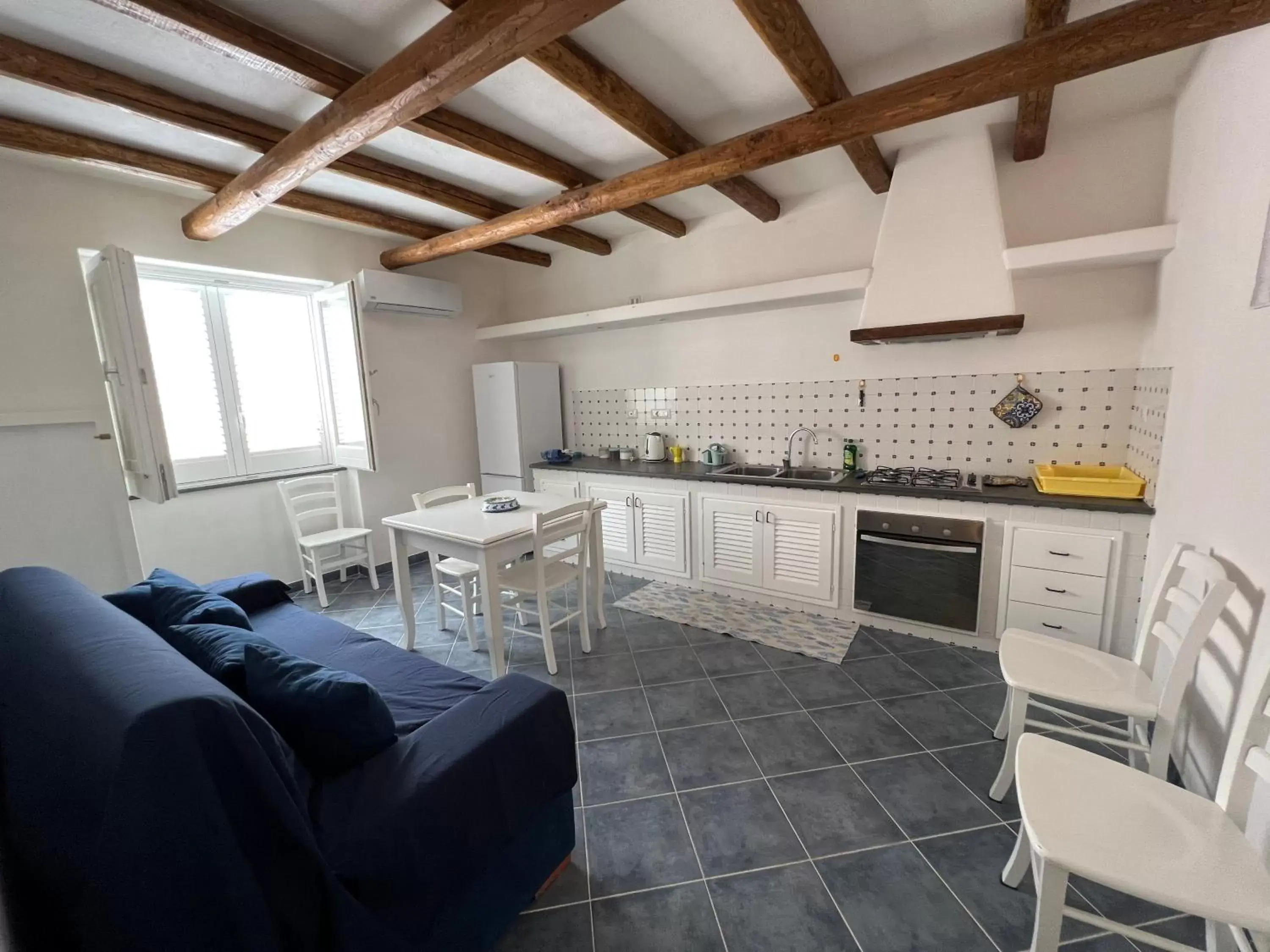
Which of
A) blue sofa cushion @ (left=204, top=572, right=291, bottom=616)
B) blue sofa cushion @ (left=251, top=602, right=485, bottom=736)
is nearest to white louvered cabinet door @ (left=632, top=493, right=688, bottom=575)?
blue sofa cushion @ (left=251, top=602, right=485, bottom=736)

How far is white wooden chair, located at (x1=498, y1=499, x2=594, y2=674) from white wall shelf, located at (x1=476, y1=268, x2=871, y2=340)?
5.46ft

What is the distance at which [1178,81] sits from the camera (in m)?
2.15

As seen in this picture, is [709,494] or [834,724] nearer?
[834,724]

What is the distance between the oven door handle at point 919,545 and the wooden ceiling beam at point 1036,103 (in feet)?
6.29

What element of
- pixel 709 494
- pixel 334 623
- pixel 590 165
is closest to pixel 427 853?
pixel 334 623

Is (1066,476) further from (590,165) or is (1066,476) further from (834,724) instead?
(590,165)

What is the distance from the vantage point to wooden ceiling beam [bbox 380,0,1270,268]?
148cm

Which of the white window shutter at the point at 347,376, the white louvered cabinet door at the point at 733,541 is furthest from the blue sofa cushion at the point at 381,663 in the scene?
the white louvered cabinet door at the point at 733,541

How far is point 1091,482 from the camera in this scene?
7.93ft

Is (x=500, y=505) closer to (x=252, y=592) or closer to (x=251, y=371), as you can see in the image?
(x=252, y=592)

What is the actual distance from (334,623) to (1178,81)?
167 inches

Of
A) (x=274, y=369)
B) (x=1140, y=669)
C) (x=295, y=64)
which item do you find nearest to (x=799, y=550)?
(x=1140, y=669)

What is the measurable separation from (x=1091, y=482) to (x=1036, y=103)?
5.55ft

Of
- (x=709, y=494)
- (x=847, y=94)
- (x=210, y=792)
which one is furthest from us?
(x=709, y=494)
